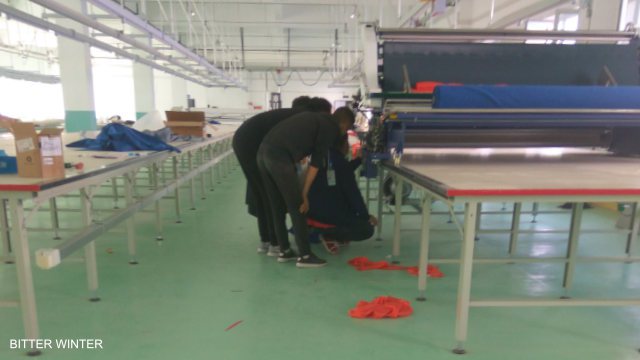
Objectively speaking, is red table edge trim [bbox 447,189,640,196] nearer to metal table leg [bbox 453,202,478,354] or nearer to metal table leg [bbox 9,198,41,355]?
metal table leg [bbox 453,202,478,354]

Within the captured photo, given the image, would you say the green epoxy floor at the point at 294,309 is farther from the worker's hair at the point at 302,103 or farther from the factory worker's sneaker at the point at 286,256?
the worker's hair at the point at 302,103

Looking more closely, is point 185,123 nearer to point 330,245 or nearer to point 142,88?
point 330,245

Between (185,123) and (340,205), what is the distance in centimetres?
255

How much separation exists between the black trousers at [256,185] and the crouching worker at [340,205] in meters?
0.35

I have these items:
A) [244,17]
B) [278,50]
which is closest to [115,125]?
[244,17]

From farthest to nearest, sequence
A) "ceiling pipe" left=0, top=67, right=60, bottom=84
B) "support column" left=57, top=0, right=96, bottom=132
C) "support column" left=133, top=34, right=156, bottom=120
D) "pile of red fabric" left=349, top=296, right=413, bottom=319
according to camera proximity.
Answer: "support column" left=133, top=34, right=156, bottom=120 → "ceiling pipe" left=0, top=67, right=60, bottom=84 → "support column" left=57, top=0, right=96, bottom=132 → "pile of red fabric" left=349, top=296, right=413, bottom=319

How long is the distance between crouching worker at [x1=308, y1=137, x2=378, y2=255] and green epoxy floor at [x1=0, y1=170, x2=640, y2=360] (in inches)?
9.4

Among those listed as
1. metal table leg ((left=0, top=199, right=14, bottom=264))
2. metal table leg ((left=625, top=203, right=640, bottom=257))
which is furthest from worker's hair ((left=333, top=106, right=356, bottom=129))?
metal table leg ((left=0, top=199, right=14, bottom=264))

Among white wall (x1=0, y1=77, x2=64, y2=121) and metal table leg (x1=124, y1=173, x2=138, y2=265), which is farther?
white wall (x1=0, y1=77, x2=64, y2=121)

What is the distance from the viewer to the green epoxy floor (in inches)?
80.4

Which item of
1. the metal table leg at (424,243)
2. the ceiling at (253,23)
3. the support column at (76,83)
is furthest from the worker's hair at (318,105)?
the support column at (76,83)

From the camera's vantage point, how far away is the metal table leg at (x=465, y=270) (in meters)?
1.77

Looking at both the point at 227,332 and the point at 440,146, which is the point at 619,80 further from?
the point at 227,332

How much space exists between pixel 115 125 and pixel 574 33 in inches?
147
